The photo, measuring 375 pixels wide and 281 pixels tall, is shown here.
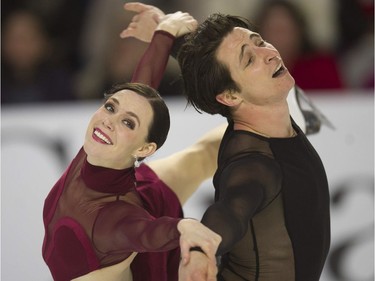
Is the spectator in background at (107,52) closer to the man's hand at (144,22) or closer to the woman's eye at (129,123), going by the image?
the man's hand at (144,22)

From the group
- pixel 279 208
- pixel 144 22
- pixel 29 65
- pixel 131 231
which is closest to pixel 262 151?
pixel 279 208

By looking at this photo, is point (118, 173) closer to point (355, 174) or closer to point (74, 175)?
point (74, 175)

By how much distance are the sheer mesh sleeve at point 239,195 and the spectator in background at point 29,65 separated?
2.21 m

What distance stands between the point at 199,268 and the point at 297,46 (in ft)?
8.45

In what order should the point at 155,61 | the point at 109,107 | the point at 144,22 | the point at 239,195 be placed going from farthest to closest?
the point at 144,22 → the point at 155,61 → the point at 109,107 → the point at 239,195

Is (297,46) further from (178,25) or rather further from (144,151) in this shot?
(144,151)

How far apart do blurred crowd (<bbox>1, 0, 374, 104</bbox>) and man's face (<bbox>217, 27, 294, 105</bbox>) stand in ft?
5.89

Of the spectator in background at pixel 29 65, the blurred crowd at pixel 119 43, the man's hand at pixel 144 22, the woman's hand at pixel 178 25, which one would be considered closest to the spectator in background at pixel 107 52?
the blurred crowd at pixel 119 43

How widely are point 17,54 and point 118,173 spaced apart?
235cm

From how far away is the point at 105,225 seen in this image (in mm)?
2334

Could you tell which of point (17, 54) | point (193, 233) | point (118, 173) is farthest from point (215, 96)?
point (17, 54)

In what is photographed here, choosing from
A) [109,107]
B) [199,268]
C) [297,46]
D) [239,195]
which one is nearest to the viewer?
[199,268]

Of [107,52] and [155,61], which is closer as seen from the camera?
[155,61]

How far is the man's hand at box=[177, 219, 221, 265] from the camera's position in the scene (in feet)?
6.56
